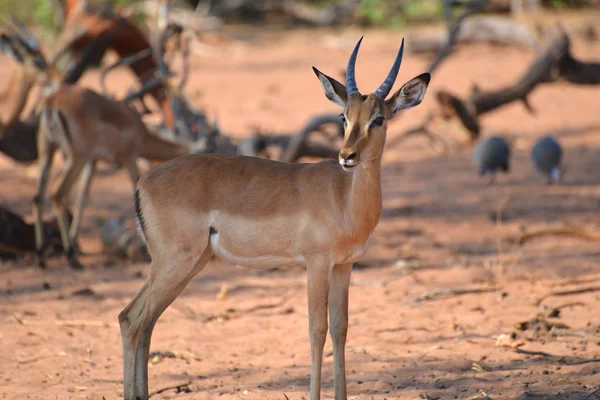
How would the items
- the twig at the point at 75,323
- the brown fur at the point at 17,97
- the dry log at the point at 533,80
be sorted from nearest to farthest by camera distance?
the twig at the point at 75,323 → the dry log at the point at 533,80 → the brown fur at the point at 17,97

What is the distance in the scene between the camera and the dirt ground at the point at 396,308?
4.85m

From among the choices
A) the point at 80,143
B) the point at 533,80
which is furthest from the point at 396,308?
the point at 533,80

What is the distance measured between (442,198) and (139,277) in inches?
152

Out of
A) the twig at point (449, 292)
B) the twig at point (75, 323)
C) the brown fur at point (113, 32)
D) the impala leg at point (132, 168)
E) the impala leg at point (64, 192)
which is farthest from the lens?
the brown fur at point (113, 32)

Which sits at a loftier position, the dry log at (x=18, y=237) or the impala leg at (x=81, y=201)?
the impala leg at (x=81, y=201)

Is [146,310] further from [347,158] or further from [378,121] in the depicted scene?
[378,121]

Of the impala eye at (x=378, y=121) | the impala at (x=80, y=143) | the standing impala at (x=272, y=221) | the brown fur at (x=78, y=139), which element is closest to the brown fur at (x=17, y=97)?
the impala at (x=80, y=143)

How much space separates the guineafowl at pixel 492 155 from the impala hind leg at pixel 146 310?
4.75 meters

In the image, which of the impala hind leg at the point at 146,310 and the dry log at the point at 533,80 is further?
the dry log at the point at 533,80

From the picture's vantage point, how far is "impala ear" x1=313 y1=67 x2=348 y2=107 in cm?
452

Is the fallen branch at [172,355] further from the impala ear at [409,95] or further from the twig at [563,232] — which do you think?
the twig at [563,232]

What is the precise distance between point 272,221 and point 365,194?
1.79 ft

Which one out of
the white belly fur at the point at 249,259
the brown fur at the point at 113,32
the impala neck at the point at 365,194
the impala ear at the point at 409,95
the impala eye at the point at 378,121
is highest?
the brown fur at the point at 113,32

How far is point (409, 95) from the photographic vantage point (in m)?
4.57
